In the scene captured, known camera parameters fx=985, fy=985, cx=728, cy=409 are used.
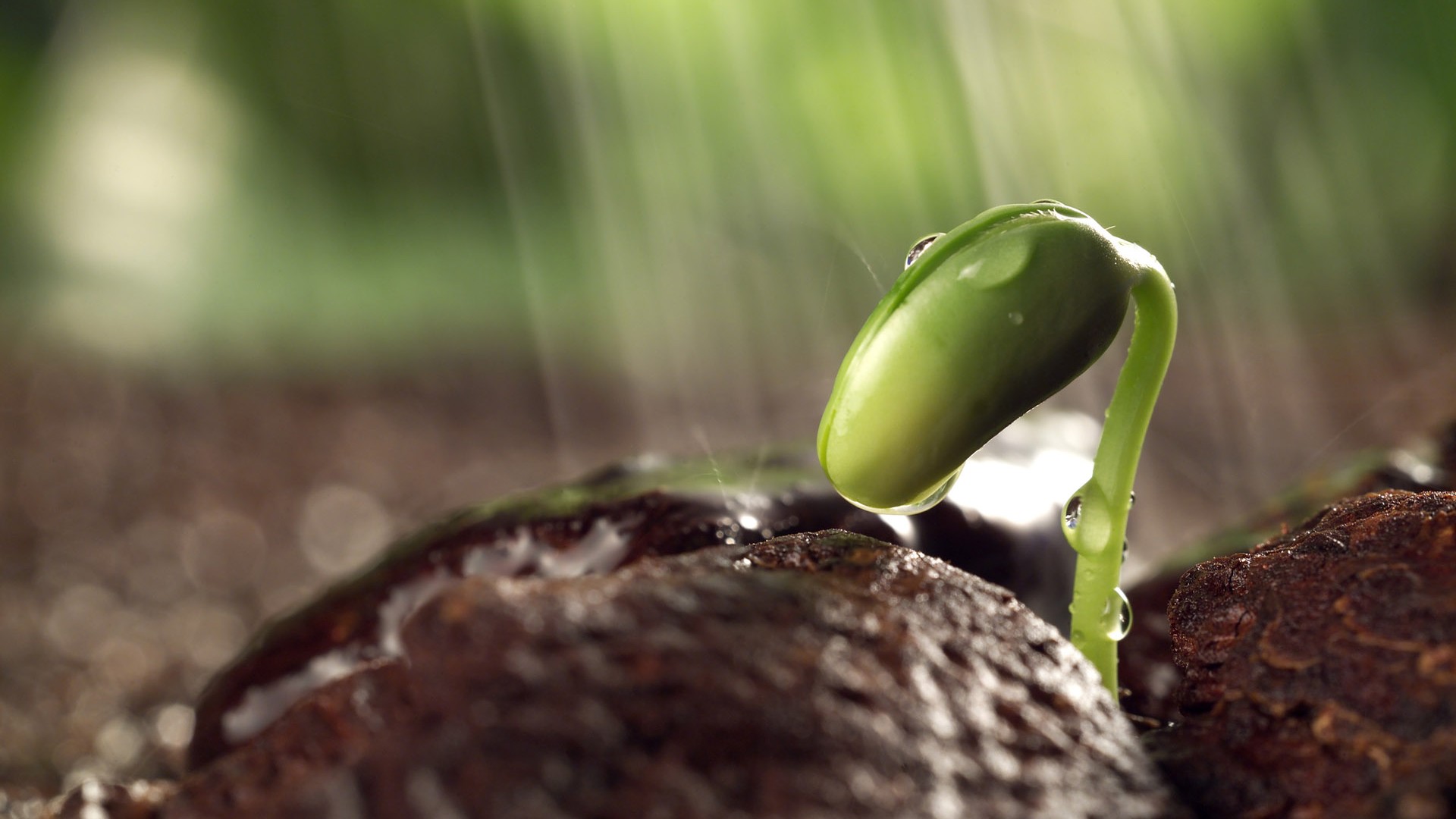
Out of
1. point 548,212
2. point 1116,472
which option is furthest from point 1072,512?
point 548,212

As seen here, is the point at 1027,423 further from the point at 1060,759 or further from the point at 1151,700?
the point at 1060,759

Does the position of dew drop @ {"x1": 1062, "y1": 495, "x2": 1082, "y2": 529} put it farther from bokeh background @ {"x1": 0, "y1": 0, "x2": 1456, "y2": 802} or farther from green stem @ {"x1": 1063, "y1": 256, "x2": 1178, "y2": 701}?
bokeh background @ {"x1": 0, "y1": 0, "x2": 1456, "y2": 802}

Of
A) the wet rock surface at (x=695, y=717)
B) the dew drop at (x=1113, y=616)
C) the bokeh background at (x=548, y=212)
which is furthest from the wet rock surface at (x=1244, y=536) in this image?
the bokeh background at (x=548, y=212)

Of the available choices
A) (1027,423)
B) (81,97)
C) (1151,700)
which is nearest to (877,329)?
(1151,700)

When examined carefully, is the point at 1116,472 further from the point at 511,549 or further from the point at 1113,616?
the point at 511,549

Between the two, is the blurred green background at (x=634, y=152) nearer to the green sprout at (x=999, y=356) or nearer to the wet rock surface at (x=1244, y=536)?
the wet rock surface at (x=1244, y=536)

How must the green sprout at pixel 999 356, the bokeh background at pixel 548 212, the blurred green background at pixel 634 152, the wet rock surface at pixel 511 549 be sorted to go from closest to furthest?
the green sprout at pixel 999 356
the wet rock surface at pixel 511 549
the bokeh background at pixel 548 212
the blurred green background at pixel 634 152
